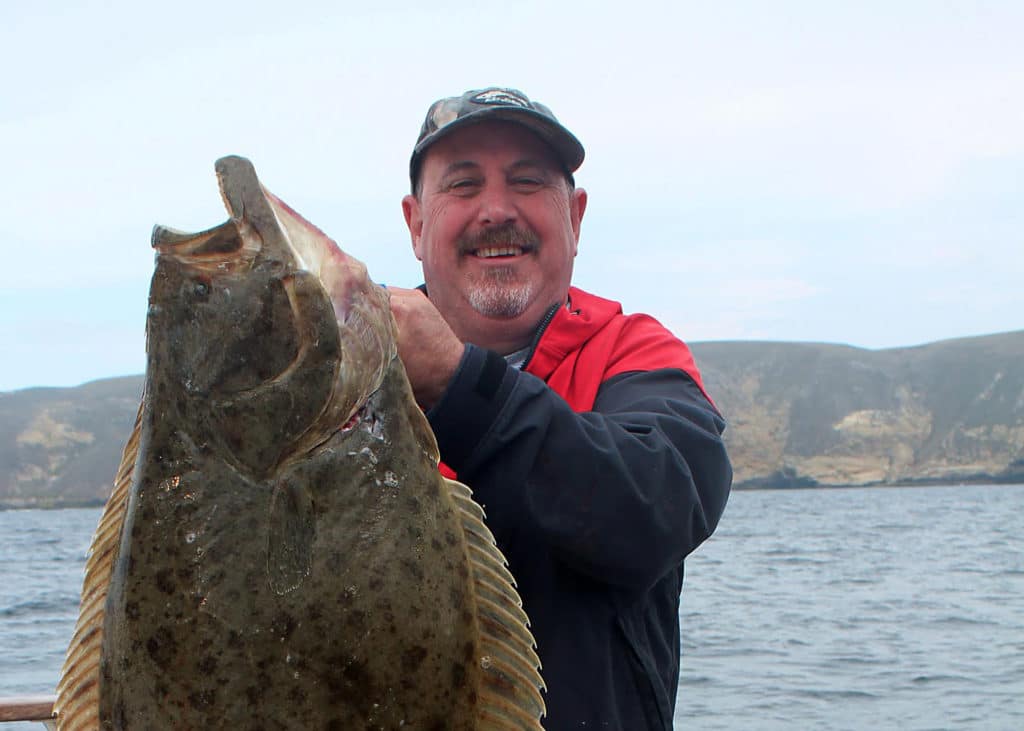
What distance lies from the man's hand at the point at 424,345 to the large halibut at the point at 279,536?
0.14m

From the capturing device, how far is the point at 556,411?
2482 mm

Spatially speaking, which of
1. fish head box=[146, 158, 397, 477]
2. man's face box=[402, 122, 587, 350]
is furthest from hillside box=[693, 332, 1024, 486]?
fish head box=[146, 158, 397, 477]

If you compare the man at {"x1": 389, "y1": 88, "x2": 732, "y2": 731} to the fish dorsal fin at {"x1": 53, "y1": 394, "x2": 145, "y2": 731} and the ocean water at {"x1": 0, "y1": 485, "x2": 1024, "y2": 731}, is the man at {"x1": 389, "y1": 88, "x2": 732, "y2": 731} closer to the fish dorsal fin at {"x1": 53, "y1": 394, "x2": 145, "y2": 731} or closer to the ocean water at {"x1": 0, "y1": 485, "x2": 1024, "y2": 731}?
the fish dorsal fin at {"x1": 53, "y1": 394, "x2": 145, "y2": 731}

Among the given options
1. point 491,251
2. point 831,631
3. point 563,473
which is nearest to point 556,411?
point 563,473

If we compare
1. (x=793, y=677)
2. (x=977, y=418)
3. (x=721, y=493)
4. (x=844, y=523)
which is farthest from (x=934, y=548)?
(x=977, y=418)

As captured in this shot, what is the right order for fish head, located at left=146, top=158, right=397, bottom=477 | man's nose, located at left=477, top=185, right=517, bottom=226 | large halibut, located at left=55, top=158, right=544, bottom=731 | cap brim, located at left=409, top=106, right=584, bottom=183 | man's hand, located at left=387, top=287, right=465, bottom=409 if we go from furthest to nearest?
1. man's nose, located at left=477, top=185, right=517, bottom=226
2. cap brim, located at left=409, top=106, right=584, bottom=183
3. man's hand, located at left=387, top=287, right=465, bottom=409
4. fish head, located at left=146, top=158, right=397, bottom=477
5. large halibut, located at left=55, top=158, right=544, bottom=731

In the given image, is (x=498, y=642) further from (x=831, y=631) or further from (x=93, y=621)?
(x=831, y=631)

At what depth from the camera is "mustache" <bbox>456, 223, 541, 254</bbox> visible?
326cm

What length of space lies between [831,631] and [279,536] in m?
21.1

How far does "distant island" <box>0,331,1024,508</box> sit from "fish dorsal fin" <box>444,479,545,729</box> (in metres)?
98.0

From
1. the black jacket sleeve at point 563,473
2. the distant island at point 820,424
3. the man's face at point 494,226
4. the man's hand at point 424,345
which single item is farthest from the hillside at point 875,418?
the man's hand at point 424,345

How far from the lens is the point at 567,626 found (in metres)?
2.72

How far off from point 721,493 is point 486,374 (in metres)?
0.75

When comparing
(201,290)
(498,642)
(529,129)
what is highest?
(529,129)
